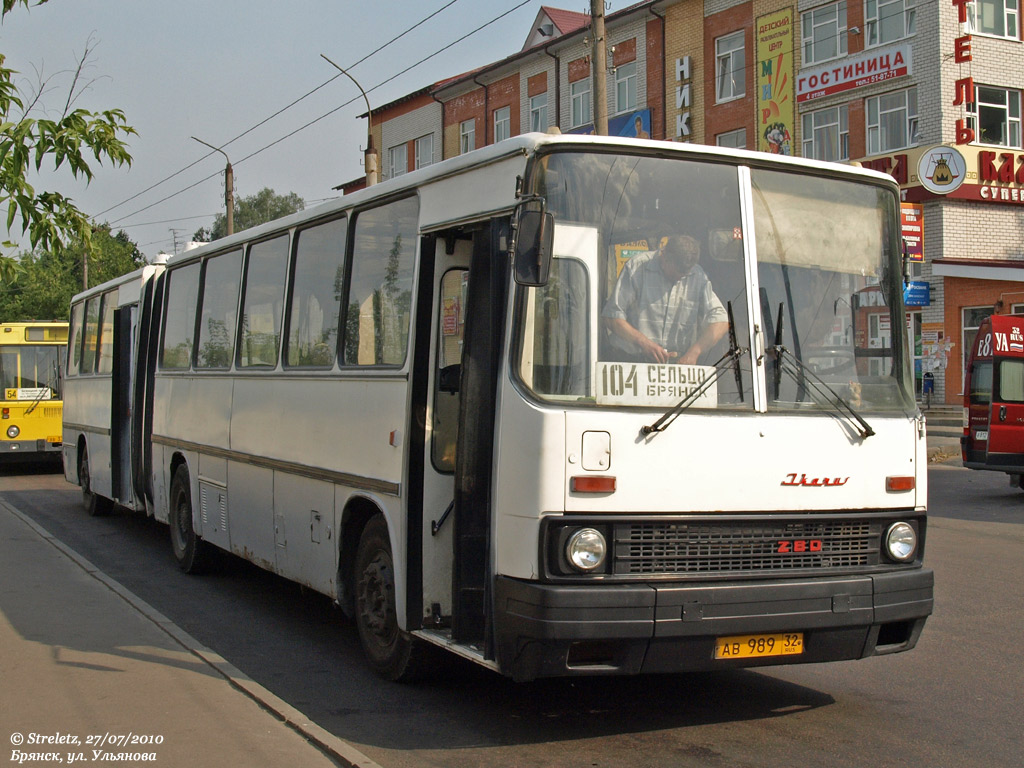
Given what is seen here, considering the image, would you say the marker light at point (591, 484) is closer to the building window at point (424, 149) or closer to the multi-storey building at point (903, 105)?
the multi-storey building at point (903, 105)

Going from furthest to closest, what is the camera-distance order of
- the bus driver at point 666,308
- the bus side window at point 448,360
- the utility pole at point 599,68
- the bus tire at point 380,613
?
the utility pole at point 599,68 → the bus tire at point 380,613 → the bus side window at point 448,360 → the bus driver at point 666,308

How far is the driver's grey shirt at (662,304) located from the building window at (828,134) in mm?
30447

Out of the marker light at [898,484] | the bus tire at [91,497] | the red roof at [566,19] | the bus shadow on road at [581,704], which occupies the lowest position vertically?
the bus shadow on road at [581,704]

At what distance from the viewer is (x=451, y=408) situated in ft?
21.1

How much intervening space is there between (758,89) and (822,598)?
33.8 metres

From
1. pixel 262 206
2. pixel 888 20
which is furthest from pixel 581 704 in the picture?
pixel 262 206

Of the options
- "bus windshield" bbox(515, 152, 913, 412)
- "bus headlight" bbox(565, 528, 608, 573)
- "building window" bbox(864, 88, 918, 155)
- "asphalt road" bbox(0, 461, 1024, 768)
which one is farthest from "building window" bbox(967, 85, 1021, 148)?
"bus headlight" bbox(565, 528, 608, 573)

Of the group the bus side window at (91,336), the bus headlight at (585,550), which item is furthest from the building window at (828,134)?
the bus headlight at (585,550)

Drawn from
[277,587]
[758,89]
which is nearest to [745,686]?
[277,587]

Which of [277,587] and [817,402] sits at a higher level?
[817,402]

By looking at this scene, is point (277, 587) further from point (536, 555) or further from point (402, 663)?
point (536, 555)

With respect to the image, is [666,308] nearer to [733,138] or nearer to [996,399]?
[996,399]

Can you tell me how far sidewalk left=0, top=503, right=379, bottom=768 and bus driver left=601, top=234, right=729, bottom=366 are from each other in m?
2.25

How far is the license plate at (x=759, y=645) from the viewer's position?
5.39 metres
